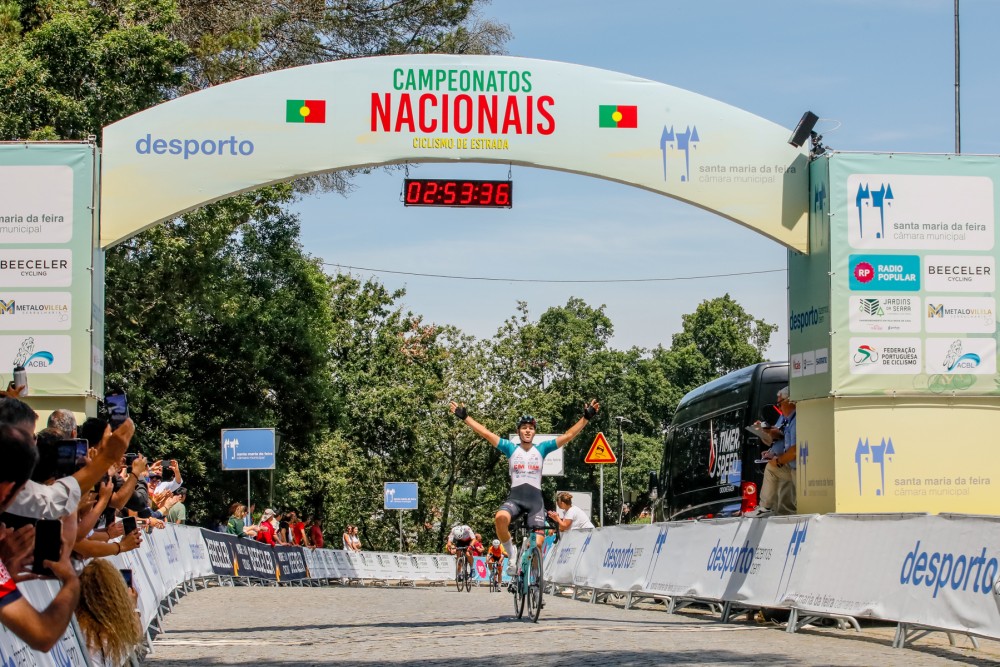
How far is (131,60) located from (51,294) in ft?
42.9

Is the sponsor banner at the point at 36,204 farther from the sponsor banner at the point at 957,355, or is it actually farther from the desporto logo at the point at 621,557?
the sponsor banner at the point at 957,355

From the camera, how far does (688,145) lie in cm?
1634

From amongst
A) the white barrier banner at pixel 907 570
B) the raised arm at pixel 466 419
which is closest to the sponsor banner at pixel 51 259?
the raised arm at pixel 466 419

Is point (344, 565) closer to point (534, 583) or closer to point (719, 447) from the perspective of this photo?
point (719, 447)

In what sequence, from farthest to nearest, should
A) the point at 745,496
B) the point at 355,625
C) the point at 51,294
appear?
the point at 745,496 < the point at 51,294 < the point at 355,625

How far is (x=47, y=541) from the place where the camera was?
502 cm

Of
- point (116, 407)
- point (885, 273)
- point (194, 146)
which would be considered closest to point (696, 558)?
point (885, 273)

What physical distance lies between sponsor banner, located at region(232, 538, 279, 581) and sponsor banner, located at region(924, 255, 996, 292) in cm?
1544

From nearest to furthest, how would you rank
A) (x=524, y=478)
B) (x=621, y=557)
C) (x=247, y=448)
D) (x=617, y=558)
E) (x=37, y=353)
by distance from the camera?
1. (x=524, y=478)
2. (x=37, y=353)
3. (x=621, y=557)
4. (x=617, y=558)
5. (x=247, y=448)

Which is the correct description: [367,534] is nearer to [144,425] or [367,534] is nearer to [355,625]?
[144,425]

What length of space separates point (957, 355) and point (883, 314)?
2.89ft

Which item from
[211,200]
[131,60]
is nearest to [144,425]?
[131,60]

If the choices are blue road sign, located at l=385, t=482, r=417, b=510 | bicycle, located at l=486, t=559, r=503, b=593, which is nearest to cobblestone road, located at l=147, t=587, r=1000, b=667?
bicycle, located at l=486, t=559, r=503, b=593

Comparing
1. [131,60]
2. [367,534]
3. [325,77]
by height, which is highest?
[131,60]
